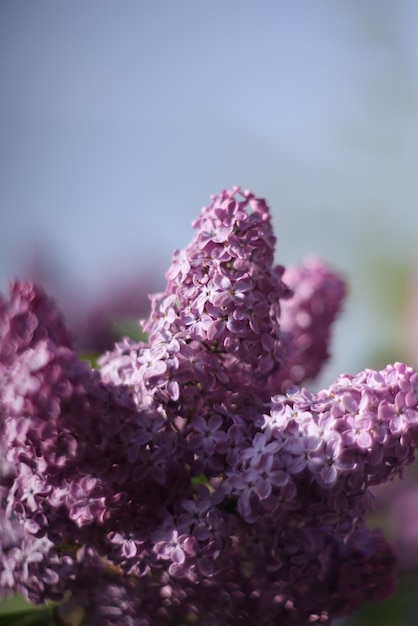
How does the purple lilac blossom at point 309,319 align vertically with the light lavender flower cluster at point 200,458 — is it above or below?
above

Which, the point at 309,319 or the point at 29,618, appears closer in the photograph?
the point at 29,618

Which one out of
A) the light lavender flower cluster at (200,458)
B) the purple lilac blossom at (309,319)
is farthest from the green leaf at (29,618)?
the purple lilac blossom at (309,319)

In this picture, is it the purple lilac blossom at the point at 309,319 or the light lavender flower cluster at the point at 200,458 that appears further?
the purple lilac blossom at the point at 309,319

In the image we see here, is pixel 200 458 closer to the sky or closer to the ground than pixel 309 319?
closer to the ground

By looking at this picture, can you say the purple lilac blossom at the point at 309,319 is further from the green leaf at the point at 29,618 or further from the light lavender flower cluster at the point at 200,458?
the green leaf at the point at 29,618

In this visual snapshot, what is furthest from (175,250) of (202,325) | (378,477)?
(378,477)

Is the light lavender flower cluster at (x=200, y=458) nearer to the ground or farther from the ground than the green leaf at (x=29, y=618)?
farther from the ground

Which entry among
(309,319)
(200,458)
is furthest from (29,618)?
(309,319)

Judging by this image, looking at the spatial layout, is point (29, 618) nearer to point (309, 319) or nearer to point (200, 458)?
point (200, 458)

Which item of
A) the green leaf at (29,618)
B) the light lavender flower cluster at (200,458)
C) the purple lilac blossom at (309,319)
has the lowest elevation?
the green leaf at (29,618)

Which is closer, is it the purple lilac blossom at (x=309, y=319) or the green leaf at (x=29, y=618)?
the green leaf at (x=29, y=618)
